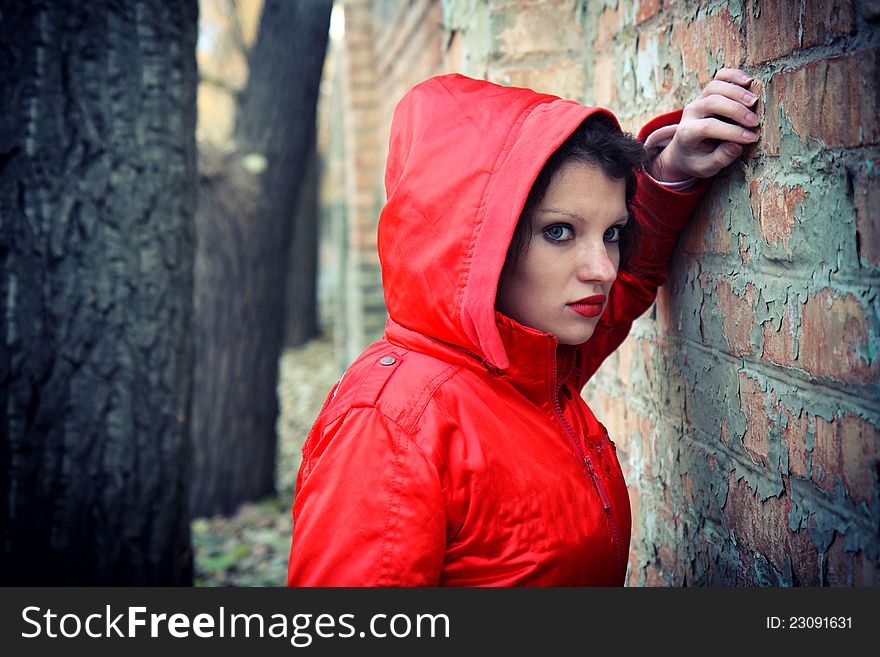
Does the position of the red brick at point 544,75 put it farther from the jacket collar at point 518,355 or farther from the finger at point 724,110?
the jacket collar at point 518,355

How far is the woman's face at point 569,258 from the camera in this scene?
1.24 meters

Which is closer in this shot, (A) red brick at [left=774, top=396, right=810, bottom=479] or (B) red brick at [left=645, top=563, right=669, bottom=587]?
(A) red brick at [left=774, top=396, right=810, bottom=479]

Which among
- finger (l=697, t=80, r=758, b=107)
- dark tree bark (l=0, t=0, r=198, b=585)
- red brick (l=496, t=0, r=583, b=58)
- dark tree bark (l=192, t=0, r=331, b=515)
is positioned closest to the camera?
finger (l=697, t=80, r=758, b=107)

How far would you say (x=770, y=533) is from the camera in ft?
3.85

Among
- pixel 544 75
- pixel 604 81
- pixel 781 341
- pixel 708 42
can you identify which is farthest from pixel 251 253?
pixel 781 341

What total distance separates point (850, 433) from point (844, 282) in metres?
0.20

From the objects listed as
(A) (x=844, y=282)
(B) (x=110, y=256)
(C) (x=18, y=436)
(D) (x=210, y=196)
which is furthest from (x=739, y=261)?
(D) (x=210, y=196)

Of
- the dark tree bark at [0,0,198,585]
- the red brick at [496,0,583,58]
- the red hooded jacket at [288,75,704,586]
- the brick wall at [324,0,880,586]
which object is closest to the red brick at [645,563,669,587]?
the brick wall at [324,0,880,586]

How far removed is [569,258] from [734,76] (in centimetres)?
39

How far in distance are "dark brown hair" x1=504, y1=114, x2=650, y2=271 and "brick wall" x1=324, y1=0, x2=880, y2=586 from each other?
0.19 metres

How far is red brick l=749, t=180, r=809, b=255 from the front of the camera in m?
1.08

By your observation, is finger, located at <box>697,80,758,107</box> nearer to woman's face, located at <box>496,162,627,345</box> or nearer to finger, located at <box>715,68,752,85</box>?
finger, located at <box>715,68,752,85</box>

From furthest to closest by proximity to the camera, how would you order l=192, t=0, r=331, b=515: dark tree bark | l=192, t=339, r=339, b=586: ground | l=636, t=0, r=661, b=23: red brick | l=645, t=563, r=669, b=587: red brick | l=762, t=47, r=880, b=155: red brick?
l=192, t=0, r=331, b=515: dark tree bark → l=192, t=339, r=339, b=586: ground → l=645, t=563, r=669, b=587: red brick → l=636, t=0, r=661, b=23: red brick → l=762, t=47, r=880, b=155: red brick

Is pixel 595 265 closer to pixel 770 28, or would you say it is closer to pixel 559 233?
pixel 559 233
